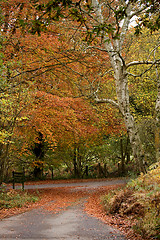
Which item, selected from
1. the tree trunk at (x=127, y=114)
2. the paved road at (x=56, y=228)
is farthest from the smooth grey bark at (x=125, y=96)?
the paved road at (x=56, y=228)

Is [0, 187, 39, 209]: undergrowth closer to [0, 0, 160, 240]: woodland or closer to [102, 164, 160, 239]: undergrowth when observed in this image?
[0, 0, 160, 240]: woodland

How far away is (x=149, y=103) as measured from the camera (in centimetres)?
1744

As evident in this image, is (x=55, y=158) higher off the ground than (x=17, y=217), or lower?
higher

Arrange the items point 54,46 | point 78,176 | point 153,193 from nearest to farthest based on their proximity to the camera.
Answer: point 153,193
point 54,46
point 78,176

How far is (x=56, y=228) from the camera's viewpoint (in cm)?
606

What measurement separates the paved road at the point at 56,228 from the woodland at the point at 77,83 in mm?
3267

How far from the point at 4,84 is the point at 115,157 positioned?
674 inches

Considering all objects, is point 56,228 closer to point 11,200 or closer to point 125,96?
point 11,200

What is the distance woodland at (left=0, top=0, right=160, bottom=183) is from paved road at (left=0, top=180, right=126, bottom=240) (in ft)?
10.7

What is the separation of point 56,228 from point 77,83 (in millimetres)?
8737

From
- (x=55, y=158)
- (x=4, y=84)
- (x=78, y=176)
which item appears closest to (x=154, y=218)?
(x=4, y=84)

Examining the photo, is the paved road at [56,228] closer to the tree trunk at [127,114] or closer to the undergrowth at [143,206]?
the undergrowth at [143,206]

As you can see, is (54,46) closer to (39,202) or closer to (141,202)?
(39,202)

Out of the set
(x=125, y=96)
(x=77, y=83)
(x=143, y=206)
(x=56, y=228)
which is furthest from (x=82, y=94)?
(x=56, y=228)
